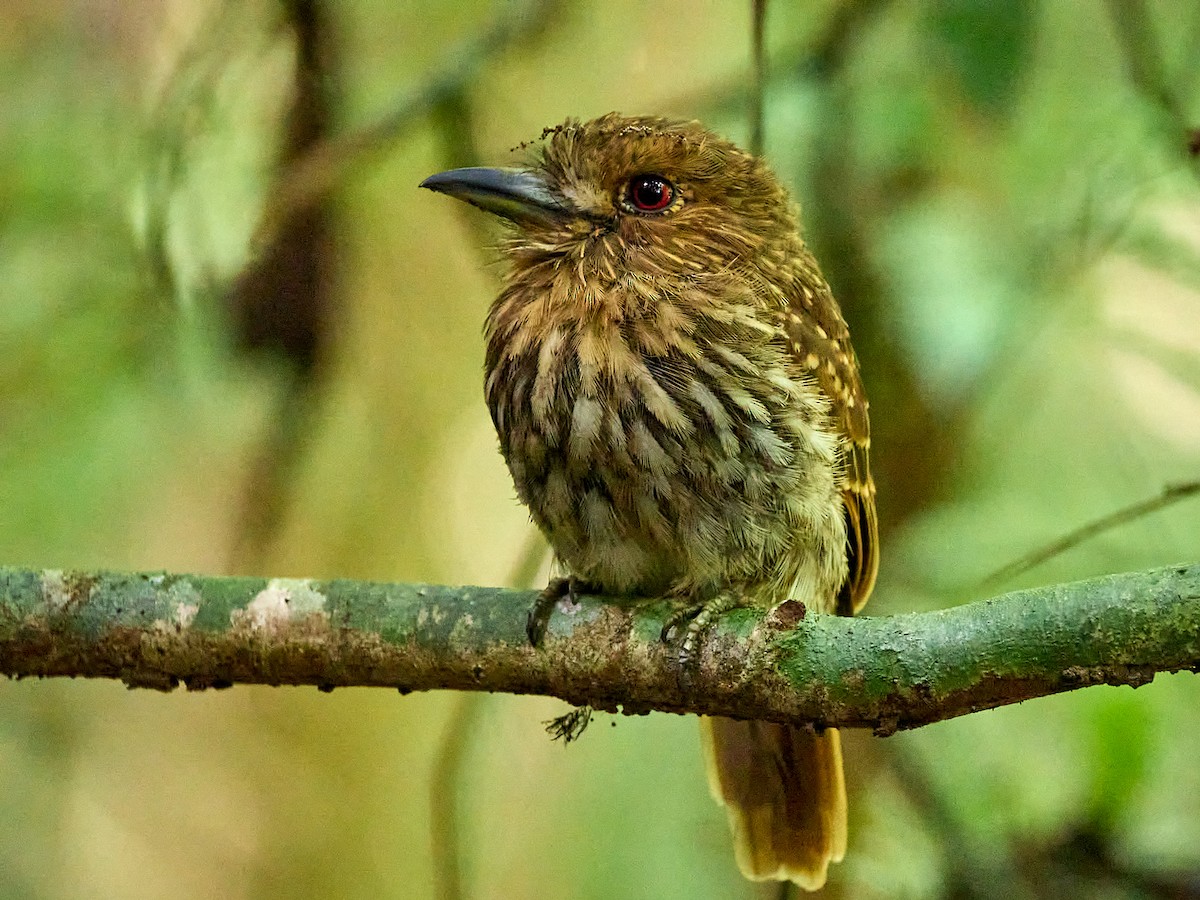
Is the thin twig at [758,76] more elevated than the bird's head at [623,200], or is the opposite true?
the thin twig at [758,76]

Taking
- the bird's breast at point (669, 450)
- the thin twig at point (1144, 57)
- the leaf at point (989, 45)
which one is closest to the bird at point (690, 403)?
the bird's breast at point (669, 450)

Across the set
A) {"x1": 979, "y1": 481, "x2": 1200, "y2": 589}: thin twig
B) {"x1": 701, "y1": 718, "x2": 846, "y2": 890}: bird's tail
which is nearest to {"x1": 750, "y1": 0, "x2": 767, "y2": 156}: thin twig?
{"x1": 979, "y1": 481, "x2": 1200, "y2": 589}: thin twig

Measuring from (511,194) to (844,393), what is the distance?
2.03 ft

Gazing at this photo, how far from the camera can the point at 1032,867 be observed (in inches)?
102

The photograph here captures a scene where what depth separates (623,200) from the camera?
2.30 m

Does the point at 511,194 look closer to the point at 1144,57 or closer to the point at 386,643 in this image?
the point at 386,643

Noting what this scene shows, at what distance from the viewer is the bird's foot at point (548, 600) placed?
1833mm

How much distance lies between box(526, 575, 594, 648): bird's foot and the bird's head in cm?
47

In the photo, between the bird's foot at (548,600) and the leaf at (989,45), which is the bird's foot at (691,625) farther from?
the leaf at (989,45)

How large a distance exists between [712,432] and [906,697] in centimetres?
58

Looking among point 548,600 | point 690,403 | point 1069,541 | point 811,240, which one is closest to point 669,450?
point 690,403

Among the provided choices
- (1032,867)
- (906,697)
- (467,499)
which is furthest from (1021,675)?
(467,499)

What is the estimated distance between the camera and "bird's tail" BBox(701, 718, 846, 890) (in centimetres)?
243

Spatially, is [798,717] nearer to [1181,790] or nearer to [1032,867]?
[1032,867]
